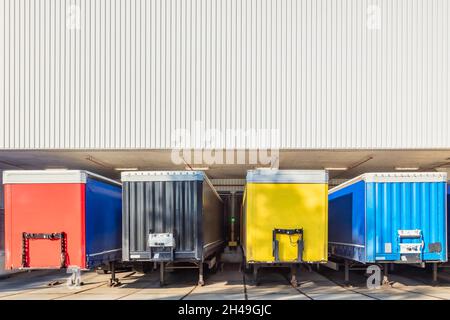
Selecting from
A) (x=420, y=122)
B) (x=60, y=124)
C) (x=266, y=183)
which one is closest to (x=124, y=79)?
(x=60, y=124)

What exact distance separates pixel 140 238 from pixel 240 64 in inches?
297

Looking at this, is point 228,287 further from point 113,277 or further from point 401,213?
point 401,213

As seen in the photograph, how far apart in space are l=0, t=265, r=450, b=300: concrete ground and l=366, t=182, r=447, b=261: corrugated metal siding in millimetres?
1278

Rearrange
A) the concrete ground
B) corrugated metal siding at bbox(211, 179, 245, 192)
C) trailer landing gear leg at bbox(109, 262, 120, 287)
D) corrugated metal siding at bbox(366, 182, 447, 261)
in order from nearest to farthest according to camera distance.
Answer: the concrete ground, corrugated metal siding at bbox(366, 182, 447, 261), trailer landing gear leg at bbox(109, 262, 120, 287), corrugated metal siding at bbox(211, 179, 245, 192)

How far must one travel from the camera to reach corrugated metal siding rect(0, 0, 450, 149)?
15.3 m

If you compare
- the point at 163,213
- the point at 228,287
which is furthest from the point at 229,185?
the point at 163,213

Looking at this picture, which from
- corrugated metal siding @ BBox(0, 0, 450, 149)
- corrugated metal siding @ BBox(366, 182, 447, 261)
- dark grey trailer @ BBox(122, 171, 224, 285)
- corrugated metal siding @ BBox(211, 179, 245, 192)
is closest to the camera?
corrugated metal siding @ BBox(366, 182, 447, 261)

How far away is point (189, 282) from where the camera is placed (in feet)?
42.8

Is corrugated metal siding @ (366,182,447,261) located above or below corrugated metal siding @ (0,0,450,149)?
below

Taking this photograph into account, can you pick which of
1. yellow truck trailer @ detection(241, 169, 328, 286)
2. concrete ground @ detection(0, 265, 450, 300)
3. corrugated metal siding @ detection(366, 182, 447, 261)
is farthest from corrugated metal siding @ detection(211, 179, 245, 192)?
corrugated metal siding @ detection(366, 182, 447, 261)

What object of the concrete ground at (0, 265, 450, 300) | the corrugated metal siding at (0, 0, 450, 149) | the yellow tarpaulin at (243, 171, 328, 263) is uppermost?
the corrugated metal siding at (0, 0, 450, 149)

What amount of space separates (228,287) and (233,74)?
762 centimetres

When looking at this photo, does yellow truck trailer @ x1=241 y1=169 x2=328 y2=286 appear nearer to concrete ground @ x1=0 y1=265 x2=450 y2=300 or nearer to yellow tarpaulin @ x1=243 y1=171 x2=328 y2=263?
yellow tarpaulin @ x1=243 y1=171 x2=328 y2=263

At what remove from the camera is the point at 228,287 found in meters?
11.7
